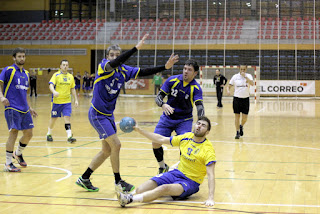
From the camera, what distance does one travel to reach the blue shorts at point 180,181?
5402 mm

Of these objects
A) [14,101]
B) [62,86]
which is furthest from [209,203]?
[62,86]

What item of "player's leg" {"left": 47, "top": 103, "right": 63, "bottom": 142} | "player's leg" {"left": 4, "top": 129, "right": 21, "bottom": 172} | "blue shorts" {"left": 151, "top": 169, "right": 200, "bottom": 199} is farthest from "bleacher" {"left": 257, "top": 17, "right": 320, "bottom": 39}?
"blue shorts" {"left": 151, "top": 169, "right": 200, "bottom": 199}

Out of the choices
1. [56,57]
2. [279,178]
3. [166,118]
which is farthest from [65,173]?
[56,57]

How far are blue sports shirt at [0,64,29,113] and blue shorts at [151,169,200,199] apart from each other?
2.96 metres

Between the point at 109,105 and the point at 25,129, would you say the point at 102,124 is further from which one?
the point at 25,129

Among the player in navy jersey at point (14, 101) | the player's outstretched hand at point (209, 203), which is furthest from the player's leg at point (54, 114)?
the player's outstretched hand at point (209, 203)

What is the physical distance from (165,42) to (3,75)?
971 inches

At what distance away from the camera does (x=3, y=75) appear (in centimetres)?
721

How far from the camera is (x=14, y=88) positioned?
24.0ft

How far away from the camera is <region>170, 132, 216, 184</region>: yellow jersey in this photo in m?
5.44

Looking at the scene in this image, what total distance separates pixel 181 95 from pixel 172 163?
179 centimetres

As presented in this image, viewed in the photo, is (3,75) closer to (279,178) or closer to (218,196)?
(218,196)

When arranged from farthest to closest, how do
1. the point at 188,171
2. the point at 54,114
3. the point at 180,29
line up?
the point at 180,29
the point at 54,114
the point at 188,171

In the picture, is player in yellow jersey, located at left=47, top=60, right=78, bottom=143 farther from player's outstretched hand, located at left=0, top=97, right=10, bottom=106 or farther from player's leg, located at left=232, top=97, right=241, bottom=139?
player's leg, located at left=232, top=97, right=241, bottom=139
